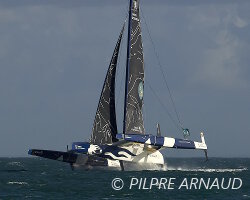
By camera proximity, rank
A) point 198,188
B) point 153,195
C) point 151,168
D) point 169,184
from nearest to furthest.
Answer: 1. point 153,195
2. point 198,188
3. point 169,184
4. point 151,168

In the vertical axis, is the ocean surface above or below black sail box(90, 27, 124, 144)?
below

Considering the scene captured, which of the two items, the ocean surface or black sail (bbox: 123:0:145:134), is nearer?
the ocean surface

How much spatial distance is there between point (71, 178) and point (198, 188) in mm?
14151

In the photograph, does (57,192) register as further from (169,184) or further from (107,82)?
(107,82)

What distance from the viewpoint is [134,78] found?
77.6m

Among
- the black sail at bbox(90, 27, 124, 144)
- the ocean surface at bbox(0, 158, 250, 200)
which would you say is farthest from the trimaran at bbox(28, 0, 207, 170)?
the ocean surface at bbox(0, 158, 250, 200)

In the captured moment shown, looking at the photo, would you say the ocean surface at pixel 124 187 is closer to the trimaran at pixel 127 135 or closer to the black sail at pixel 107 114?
the trimaran at pixel 127 135

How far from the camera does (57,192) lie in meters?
54.2

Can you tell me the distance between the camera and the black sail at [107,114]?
77438mm

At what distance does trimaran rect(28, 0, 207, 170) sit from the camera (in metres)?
75.2

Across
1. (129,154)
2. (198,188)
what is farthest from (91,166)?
(198,188)

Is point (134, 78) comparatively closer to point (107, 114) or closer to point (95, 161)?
point (107, 114)

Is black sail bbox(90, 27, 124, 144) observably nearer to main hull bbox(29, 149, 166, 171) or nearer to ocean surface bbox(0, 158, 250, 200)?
main hull bbox(29, 149, 166, 171)

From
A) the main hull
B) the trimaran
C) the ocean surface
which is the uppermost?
the trimaran
